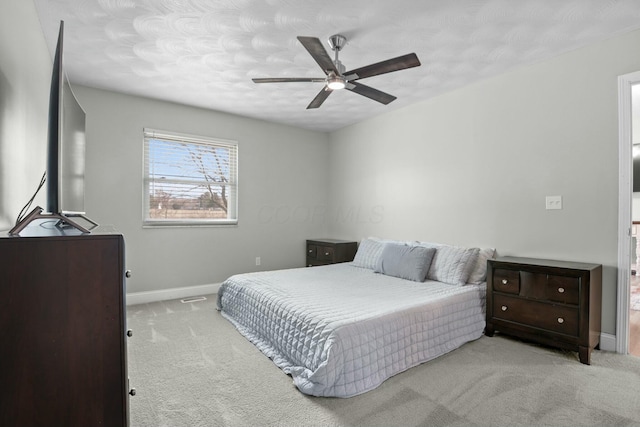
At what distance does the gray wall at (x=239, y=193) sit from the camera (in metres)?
3.65

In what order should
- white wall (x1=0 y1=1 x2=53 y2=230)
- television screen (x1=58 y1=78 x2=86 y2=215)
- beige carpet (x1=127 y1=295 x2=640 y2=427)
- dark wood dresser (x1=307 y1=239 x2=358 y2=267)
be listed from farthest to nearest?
dark wood dresser (x1=307 y1=239 x2=358 y2=267), beige carpet (x1=127 y1=295 x2=640 y2=427), white wall (x1=0 y1=1 x2=53 y2=230), television screen (x1=58 y1=78 x2=86 y2=215)

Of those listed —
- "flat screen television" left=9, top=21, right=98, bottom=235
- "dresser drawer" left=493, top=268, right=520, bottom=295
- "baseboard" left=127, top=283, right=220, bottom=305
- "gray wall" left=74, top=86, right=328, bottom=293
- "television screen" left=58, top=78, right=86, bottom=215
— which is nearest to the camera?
"flat screen television" left=9, top=21, right=98, bottom=235

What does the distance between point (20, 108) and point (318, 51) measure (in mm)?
1665

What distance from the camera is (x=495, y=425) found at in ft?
5.46

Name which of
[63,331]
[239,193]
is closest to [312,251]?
[239,193]

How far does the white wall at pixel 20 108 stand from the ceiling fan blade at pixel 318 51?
1.44m

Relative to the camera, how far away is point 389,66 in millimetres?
2195

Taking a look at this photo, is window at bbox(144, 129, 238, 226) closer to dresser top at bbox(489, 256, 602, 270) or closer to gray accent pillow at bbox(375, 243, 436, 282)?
gray accent pillow at bbox(375, 243, 436, 282)

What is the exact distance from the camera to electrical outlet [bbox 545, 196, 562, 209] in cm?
284

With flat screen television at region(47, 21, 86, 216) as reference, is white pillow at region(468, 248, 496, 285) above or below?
below

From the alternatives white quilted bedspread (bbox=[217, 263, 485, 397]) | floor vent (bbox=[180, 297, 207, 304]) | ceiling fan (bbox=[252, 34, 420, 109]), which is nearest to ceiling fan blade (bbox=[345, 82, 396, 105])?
ceiling fan (bbox=[252, 34, 420, 109])

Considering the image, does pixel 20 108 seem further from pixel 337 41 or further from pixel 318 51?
pixel 337 41

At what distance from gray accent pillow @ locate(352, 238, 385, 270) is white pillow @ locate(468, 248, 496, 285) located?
1016 mm

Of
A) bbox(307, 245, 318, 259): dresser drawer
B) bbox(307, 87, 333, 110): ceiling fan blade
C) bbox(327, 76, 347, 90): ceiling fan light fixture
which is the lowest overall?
bbox(307, 245, 318, 259): dresser drawer
